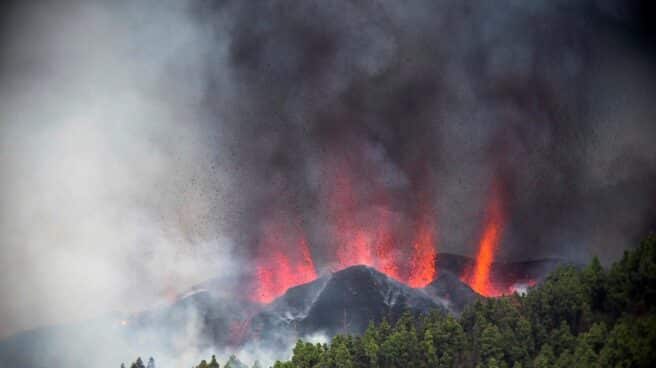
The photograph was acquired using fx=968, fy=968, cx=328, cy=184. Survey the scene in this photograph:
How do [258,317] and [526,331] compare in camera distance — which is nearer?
[526,331]

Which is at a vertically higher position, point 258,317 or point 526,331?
point 258,317

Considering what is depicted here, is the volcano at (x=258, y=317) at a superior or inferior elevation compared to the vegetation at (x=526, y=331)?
superior

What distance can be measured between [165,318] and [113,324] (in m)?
4.81

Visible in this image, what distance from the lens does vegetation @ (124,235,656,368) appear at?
178 ft

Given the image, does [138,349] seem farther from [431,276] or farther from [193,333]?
[431,276]

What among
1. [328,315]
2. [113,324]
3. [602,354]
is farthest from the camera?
[113,324]

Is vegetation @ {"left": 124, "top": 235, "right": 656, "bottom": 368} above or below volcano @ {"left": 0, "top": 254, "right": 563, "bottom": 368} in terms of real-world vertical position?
below

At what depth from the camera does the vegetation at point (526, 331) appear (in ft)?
178

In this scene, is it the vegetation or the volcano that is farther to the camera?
the volcano

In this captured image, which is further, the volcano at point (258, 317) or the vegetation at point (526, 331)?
the volcano at point (258, 317)

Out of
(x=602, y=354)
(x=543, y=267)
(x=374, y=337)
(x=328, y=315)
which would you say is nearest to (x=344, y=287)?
(x=328, y=315)

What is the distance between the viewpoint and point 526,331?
5688cm

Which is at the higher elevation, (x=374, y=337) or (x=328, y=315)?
(x=328, y=315)

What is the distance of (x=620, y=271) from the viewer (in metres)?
56.8
